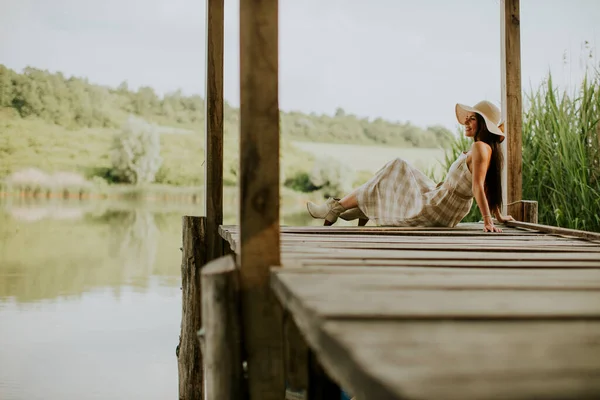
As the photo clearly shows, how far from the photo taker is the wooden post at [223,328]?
1.47m

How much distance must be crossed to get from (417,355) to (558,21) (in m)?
23.6

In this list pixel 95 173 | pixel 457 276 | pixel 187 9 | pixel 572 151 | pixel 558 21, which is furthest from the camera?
pixel 187 9

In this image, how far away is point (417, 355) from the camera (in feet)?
2.50

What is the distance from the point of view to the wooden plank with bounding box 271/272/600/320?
992mm

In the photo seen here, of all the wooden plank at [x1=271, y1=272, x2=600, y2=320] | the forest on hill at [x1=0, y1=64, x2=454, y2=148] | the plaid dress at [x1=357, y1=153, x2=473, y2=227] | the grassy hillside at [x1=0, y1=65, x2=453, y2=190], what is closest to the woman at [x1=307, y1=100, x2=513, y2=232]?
the plaid dress at [x1=357, y1=153, x2=473, y2=227]

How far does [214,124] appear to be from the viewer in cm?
364

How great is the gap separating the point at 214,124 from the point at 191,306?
3.32 feet

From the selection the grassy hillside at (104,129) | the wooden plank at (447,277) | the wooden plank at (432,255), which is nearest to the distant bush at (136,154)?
the grassy hillside at (104,129)

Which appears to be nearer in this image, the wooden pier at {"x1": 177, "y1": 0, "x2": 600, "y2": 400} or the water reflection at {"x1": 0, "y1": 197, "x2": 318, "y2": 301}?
the wooden pier at {"x1": 177, "y1": 0, "x2": 600, "y2": 400}

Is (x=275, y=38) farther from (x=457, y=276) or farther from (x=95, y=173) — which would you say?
(x=95, y=173)

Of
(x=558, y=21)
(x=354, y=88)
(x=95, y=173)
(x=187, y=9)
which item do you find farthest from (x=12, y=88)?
(x=558, y=21)

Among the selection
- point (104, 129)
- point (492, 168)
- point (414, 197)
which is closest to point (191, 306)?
point (414, 197)

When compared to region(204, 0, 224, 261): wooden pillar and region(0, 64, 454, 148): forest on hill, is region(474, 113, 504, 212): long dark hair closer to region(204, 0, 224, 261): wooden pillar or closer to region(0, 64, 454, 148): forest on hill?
region(204, 0, 224, 261): wooden pillar

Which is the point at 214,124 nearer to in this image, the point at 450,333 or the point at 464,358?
the point at 450,333
